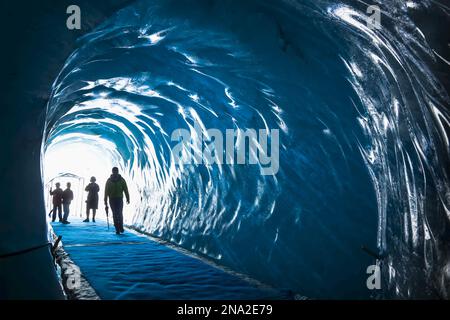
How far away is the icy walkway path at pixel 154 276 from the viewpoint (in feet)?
18.6

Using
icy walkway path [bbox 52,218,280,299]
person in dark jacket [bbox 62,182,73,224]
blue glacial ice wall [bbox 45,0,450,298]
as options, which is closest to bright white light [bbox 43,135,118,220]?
person in dark jacket [bbox 62,182,73,224]

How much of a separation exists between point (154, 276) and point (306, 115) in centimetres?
404

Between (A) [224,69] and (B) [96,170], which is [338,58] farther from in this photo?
(B) [96,170]

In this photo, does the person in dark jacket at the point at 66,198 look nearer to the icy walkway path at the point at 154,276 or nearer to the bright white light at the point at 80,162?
the bright white light at the point at 80,162

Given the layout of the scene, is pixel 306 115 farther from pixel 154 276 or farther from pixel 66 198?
pixel 66 198

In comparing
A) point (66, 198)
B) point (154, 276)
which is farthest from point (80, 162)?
point (154, 276)

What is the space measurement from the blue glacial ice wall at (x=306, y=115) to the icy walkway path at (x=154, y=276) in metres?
0.92

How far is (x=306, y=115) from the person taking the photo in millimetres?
6301

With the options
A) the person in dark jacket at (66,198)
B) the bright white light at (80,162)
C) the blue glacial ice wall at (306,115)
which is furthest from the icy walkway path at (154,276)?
the bright white light at (80,162)

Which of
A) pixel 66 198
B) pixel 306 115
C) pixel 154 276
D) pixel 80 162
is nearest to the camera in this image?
pixel 306 115

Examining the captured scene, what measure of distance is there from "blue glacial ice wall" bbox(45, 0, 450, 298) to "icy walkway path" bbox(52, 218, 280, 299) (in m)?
0.92

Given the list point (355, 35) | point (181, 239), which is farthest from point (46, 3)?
point (181, 239)

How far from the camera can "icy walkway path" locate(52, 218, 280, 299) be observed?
566 cm
